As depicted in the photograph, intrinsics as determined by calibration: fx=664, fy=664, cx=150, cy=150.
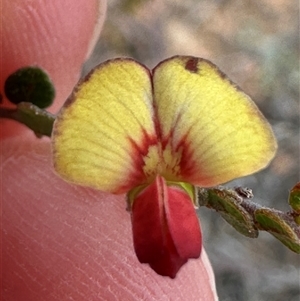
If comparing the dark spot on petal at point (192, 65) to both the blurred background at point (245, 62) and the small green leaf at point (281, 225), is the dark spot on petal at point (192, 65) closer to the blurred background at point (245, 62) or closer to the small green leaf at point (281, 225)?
the small green leaf at point (281, 225)

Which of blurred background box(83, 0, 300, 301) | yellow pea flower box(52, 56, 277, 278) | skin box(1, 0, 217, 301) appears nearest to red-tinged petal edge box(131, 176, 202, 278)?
yellow pea flower box(52, 56, 277, 278)

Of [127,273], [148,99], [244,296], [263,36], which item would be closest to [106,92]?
[148,99]

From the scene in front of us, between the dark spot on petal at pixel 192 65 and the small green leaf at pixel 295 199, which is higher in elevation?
the dark spot on petal at pixel 192 65

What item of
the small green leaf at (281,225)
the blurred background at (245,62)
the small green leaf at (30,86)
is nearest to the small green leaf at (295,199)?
the small green leaf at (281,225)

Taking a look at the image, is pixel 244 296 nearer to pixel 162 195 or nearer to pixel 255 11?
pixel 255 11

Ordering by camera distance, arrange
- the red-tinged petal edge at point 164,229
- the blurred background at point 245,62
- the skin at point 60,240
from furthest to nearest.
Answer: the blurred background at point 245,62 → the skin at point 60,240 → the red-tinged petal edge at point 164,229

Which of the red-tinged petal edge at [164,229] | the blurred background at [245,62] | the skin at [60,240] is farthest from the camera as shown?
the blurred background at [245,62]

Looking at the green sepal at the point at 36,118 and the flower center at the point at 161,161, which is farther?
the green sepal at the point at 36,118

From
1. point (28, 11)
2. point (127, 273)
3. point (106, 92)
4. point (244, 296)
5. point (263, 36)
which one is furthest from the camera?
point (263, 36)
